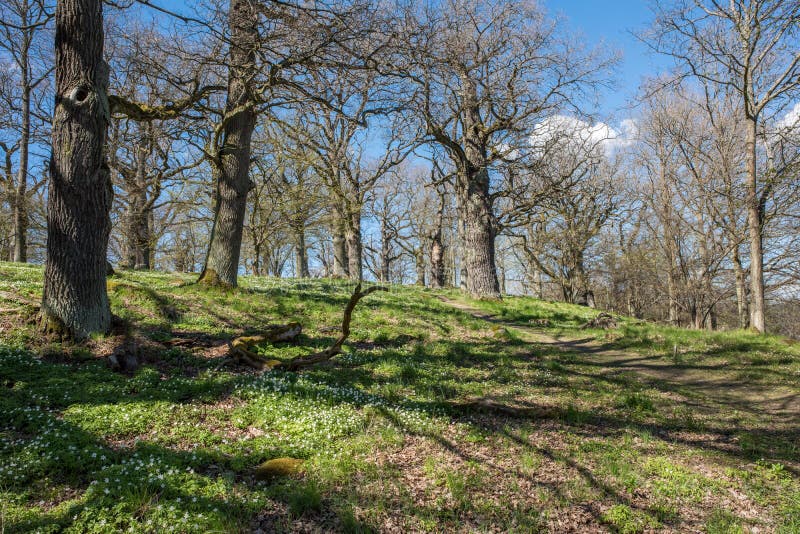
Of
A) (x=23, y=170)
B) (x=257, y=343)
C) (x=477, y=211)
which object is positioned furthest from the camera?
(x=23, y=170)

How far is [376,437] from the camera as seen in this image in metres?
5.60

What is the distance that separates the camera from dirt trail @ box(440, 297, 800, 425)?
7.66 m

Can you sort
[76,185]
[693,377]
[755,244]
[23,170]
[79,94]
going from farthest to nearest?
[23,170], [755,244], [693,377], [79,94], [76,185]

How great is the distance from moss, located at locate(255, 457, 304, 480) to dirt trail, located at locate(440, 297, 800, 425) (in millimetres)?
6959

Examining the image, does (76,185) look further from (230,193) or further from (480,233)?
(480,233)

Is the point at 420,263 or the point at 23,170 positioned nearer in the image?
the point at 23,170

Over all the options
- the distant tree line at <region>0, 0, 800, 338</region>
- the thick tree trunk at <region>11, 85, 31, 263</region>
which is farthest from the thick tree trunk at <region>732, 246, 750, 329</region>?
the thick tree trunk at <region>11, 85, 31, 263</region>

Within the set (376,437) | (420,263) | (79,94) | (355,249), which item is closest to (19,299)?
(79,94)

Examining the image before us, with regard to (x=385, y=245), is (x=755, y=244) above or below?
below

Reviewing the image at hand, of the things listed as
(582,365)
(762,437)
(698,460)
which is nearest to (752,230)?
(582,365)

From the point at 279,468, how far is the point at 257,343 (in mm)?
4434

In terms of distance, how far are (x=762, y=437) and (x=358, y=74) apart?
10.6 metres

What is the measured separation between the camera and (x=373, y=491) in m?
4.54

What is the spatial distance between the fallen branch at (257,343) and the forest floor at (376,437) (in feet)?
0.77
